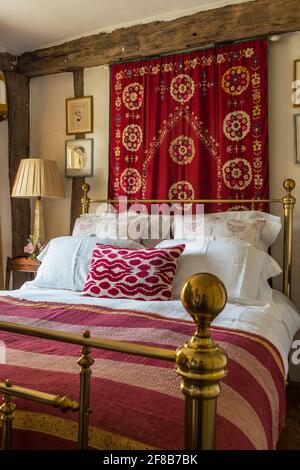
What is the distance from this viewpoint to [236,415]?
3.04 ft

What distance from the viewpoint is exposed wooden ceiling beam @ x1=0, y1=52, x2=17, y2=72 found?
3363mm

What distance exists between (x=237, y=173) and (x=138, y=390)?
2004mm

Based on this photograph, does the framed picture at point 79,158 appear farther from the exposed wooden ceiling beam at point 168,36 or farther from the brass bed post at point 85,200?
the exposed wooden ceiling beam at point 168,36

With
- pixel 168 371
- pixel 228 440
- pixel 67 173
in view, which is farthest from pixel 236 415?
pixel 67 173

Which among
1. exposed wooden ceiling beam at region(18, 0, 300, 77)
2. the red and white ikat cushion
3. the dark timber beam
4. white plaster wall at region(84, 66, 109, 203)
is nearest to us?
the red and white ikat cushion

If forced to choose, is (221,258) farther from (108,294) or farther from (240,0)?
(240,0)

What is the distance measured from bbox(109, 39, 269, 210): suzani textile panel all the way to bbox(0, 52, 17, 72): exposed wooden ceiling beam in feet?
3.20

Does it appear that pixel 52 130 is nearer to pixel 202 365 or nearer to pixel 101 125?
pixel 101 125

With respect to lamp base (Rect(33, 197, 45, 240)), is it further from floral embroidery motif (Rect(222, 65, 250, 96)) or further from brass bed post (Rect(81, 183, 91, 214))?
floral embroidery motif (Rect(222, 65, 250, 96))

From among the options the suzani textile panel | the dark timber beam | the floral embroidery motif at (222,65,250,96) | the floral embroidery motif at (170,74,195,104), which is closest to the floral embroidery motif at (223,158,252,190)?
the suzani textile panel

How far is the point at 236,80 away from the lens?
2697 mm

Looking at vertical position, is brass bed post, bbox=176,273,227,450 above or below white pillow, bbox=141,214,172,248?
below

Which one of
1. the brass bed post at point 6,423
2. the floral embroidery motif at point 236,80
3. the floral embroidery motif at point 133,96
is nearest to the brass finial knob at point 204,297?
the brass bed post at point 6,423

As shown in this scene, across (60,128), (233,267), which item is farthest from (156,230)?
(60,128)
